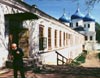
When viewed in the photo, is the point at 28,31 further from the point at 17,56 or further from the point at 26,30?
the point at 17,56

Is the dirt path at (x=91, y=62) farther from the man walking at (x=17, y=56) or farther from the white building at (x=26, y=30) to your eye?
the man walking at (x=17, y=56)

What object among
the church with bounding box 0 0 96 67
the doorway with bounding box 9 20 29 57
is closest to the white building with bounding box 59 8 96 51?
the church with bounding box 0 0 96 67

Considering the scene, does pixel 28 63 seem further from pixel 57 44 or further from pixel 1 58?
pixel 57 44

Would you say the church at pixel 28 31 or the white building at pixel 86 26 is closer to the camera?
the church at pixel 28 31

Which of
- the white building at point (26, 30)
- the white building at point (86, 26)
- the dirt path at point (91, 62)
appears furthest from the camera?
the white building at point (86, 26)

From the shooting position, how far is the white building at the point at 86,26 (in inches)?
2520

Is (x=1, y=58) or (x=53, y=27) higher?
(x=53, y=27)

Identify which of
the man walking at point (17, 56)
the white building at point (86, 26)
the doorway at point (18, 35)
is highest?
the white building at point (86, 26)

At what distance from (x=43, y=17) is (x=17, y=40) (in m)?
4.62

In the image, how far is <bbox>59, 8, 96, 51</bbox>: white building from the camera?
64.0 metres

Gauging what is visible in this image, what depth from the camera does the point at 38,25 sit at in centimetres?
1911

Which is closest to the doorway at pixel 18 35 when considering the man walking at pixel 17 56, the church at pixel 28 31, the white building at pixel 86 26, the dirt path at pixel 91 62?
the church at pixel 28 31

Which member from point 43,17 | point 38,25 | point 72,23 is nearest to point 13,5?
point 38,25

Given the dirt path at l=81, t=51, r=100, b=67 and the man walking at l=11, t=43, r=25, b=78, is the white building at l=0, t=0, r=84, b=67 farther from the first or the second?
the dirt path at l=81, t=51, r=100, b=67
